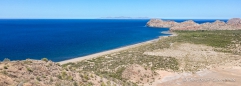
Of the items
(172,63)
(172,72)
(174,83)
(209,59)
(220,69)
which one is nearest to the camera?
(174,83)

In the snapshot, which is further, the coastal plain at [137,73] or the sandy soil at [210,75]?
the sandy soil at [210,75]

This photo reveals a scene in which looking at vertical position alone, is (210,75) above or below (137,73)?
below

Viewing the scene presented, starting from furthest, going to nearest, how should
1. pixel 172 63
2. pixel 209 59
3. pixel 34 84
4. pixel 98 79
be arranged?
pixel 209 59
pixel 172 63
pixel 98 79
pixel 34 84

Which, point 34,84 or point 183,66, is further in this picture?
point 183,66

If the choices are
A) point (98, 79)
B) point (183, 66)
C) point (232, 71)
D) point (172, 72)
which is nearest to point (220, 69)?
point (232, 71)

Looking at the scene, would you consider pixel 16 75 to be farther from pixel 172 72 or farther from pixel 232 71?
pixel 232 71

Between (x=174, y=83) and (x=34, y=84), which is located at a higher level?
(x=34, y=84)

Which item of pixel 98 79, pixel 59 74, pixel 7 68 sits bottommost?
pixel 98 79

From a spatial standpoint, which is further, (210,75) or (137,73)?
(210,75)

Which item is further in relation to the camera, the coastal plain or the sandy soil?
the sandy soil
